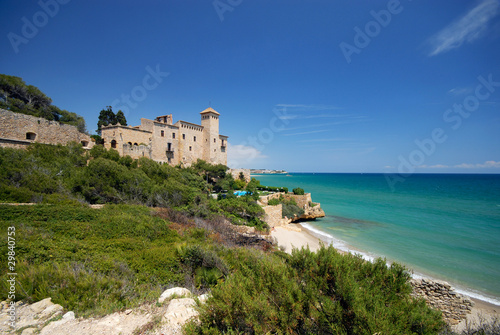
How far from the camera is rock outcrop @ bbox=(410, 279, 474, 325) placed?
19.5ft

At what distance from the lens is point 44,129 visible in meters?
16.7

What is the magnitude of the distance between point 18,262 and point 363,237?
18.1 meters

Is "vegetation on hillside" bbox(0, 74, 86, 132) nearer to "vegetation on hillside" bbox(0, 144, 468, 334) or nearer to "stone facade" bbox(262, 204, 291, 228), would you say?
"vegetation on hillside" bbox(0, 144, 468, 334)

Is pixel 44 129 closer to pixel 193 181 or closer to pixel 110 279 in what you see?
pixel 193 181

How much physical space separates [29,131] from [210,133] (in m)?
18.9

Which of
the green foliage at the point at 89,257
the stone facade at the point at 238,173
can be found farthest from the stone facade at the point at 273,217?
the stone facade at the point at 238,173

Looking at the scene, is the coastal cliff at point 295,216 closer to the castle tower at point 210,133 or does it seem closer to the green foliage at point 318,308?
the castle tower at point 210,133

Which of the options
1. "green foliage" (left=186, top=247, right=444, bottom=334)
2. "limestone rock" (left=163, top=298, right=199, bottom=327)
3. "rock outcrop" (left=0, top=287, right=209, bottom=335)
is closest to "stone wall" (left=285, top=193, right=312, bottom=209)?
"green foliage" (left=186, top=247, right=444, bottom=334)

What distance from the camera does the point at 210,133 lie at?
30781 millimetres

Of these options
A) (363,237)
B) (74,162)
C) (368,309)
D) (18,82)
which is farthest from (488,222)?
(18,82)

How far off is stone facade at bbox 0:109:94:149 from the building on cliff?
11.8 ft

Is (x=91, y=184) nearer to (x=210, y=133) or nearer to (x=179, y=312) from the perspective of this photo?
(x=179, y=312)

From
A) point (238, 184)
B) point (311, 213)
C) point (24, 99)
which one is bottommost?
point (311, 213)

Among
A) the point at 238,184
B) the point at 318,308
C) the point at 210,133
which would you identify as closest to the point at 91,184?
the point at 318,308
